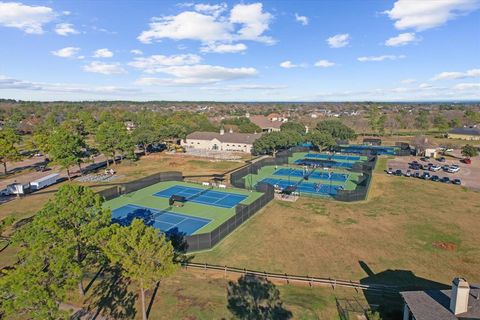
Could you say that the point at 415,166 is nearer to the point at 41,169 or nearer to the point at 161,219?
the point at 161,219

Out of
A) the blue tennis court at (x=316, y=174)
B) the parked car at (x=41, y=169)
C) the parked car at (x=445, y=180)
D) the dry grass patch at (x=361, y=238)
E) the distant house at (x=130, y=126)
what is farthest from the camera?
the distant house at (x=130, y=126)

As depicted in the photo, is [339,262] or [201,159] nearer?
[339,262]

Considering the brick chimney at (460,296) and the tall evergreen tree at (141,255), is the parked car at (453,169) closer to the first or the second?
the brick chimney at (460,296)

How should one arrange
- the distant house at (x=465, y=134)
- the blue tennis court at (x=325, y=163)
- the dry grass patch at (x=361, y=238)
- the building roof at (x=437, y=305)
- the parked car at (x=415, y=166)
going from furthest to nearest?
the distant house at (x=465, y=134) < the blue tennis court at (x=325, y=163) < the parked car at (x=415, y=166) < the dry grass patch at (x=361, y=238) < the building roof at (x=437, y=305)

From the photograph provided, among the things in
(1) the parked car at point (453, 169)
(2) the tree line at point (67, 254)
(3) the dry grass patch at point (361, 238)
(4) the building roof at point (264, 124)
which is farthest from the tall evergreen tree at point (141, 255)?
(4) the building roof at point (264, 124)

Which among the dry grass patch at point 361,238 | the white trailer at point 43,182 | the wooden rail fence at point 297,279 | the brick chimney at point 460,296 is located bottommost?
the dry grass patch at point 361,238

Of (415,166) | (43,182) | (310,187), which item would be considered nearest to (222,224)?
(310,187)

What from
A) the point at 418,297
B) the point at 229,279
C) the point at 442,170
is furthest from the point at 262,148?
the point at 418,297

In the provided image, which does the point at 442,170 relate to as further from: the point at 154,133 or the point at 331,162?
the point at 154,133
